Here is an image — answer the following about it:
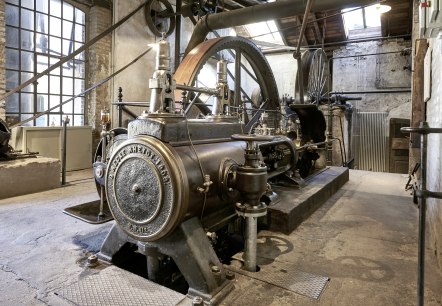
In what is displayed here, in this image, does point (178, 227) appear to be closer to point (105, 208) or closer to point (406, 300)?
point (105, 208)

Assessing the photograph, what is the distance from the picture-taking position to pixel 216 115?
2.32 metres

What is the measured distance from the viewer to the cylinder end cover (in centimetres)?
155

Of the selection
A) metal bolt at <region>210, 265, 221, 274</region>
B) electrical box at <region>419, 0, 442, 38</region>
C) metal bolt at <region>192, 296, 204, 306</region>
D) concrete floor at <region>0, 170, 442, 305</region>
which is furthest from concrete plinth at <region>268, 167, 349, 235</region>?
electrical box at <region>419, 0, 442, 38</region>

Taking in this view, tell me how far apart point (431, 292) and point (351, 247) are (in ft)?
2.09

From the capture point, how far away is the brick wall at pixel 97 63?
6023mm

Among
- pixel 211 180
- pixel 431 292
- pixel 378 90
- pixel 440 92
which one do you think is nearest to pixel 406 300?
pixel 431 292

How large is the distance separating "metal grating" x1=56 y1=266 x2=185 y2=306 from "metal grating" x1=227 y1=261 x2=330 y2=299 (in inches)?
18.2

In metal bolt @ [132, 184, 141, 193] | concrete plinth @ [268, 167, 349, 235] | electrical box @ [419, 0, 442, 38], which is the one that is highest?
electrical box @ [419, 0, 442, 38]

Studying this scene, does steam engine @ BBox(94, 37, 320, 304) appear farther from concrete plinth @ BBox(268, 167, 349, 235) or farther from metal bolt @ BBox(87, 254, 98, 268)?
concrete plinth @ BBox(268, 167, 349, 235)

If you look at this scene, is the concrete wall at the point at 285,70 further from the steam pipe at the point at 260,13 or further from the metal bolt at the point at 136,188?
the metal bolt at the point at 136,188

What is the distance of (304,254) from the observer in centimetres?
214

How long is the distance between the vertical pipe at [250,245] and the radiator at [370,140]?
8257mm

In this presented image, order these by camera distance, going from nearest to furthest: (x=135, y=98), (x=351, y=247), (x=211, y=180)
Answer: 1. (x=211, y=180)
2. (x=351, y=247)
3. (x=135, y=98)

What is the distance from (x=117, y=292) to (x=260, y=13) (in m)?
4.99
